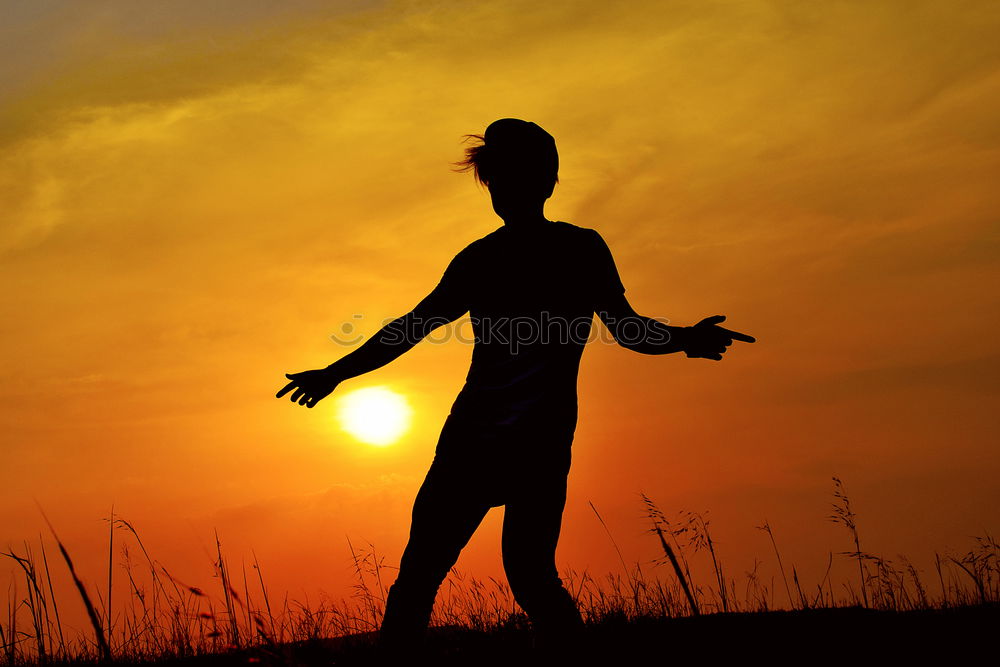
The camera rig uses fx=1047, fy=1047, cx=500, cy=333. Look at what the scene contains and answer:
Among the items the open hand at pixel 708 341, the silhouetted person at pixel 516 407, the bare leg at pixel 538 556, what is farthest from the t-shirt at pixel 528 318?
the open hand at pixel 708 341

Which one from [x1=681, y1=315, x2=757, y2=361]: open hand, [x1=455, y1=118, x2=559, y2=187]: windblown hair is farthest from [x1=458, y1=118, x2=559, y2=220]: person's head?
[x1=681, y1=315, x2=757, y2=361]: open hand

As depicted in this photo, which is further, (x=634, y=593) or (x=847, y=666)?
(x=634, y=593)

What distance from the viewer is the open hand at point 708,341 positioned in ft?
13.5

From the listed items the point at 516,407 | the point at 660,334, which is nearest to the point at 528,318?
the point at 516,407

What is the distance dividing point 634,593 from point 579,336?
3033mm

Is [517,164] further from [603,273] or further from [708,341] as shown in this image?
[708,341]

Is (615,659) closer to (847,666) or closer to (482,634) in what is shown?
(847,666)

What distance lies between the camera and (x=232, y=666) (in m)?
5.33

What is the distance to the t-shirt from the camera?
145 inches

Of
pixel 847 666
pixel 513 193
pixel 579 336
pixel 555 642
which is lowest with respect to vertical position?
pixel 847 666

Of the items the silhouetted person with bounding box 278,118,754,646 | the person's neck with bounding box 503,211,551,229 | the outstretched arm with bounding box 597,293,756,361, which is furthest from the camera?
the outstretched arm with bounding box 597,293,756,361

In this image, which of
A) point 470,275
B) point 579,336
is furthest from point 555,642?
point 470,275

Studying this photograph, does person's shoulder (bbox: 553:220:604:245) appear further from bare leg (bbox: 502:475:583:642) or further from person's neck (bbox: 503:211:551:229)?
bare leg (bbox: 502:475:583:642)

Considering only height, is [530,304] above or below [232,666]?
above
